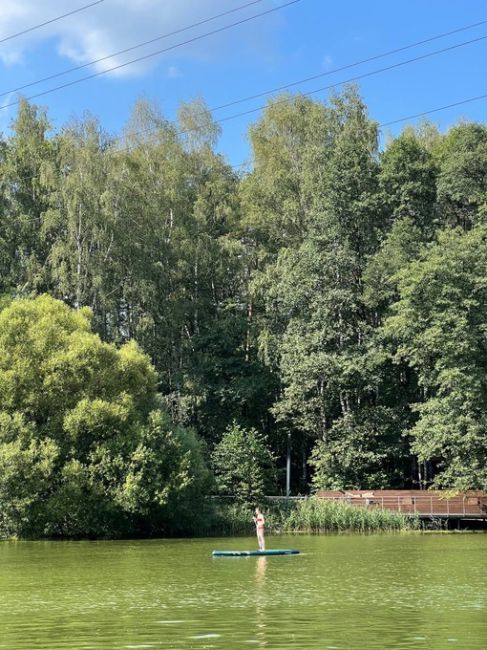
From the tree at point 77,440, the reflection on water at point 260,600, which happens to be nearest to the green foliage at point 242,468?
the tree at point 77,440

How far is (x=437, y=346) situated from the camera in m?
44.3

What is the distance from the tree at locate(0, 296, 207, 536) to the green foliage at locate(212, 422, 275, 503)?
3.68 meters

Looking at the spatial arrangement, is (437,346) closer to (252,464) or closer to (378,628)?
(252,464)

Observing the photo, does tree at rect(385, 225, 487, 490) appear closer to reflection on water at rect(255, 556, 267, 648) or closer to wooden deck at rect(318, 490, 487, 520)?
wooden deck at rect(318, 490, 487, 520)

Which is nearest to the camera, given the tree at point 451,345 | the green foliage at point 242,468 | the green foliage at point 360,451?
the tree at point 451,345

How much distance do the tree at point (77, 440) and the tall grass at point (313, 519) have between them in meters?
2.46

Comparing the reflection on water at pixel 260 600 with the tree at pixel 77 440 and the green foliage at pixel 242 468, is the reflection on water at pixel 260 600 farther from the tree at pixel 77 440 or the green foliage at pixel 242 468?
the green foliage at pixel 242 468

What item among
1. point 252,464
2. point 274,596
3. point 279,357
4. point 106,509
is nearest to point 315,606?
point 274,596

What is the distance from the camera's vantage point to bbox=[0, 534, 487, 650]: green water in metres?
11.8

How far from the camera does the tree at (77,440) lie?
36812 mm

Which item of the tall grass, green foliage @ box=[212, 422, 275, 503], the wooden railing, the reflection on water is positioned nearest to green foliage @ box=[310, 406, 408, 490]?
green foliage @ box=[212, 422, 275, 503]

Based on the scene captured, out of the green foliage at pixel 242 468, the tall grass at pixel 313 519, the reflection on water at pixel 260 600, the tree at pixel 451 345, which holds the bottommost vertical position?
the reflection on water at pixel 260 600

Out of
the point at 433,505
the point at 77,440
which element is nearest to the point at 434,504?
the point at 433,505

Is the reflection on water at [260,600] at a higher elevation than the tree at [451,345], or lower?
lower
